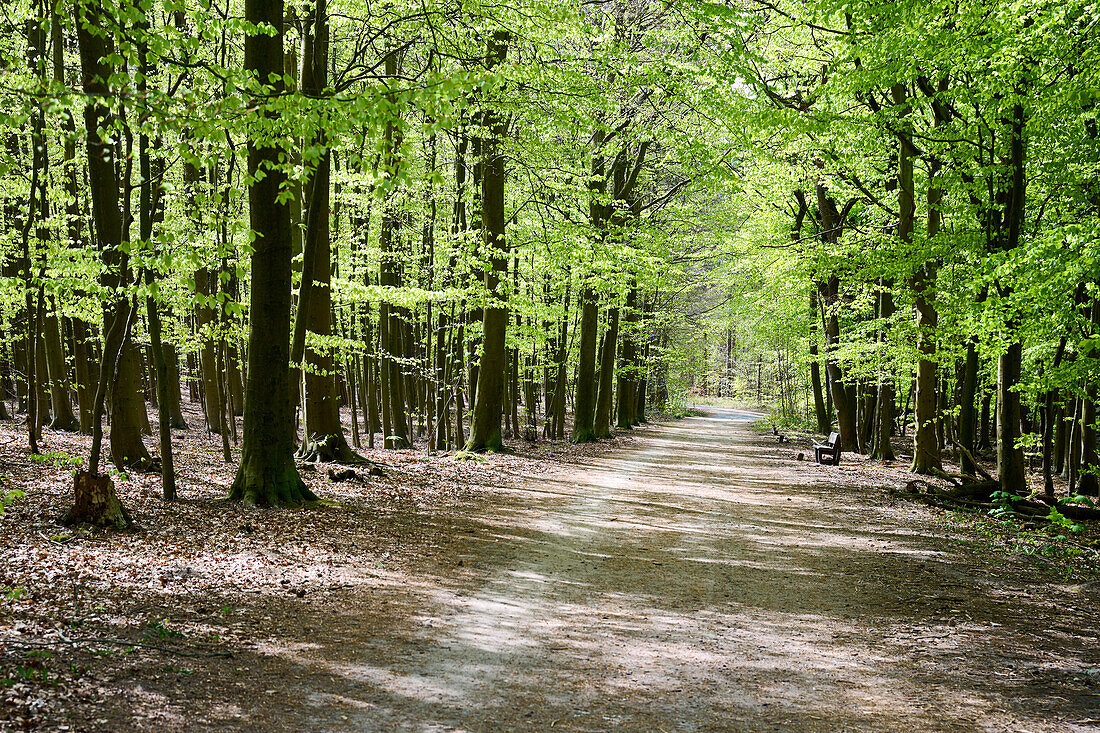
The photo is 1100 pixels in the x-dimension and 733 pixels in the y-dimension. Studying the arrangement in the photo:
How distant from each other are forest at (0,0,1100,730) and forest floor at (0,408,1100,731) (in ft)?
0.72

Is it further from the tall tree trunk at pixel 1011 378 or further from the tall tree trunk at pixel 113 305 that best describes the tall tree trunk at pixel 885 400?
the tall tree trunk at pixel 113 305

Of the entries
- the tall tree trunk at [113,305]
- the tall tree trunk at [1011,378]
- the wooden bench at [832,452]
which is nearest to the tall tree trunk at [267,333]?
the tall tree trunk at [113,305]

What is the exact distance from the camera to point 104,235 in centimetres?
1023

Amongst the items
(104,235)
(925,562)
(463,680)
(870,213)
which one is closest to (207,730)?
(463,680)

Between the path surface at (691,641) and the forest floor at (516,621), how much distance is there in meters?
0.03

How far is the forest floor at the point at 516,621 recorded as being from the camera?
427cm

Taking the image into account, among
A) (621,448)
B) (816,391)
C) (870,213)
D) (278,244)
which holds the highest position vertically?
(870,213)

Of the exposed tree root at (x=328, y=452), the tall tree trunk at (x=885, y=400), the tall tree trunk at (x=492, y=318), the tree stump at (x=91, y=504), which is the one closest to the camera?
the tree stump at (x=91, y=504)

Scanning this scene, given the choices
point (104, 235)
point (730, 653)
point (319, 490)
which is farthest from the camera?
point (319, 490)

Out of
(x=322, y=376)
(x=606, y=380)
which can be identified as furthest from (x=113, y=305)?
(x=606, y=380)

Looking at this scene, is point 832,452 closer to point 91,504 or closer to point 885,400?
point 885,400

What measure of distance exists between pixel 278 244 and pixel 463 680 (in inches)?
259

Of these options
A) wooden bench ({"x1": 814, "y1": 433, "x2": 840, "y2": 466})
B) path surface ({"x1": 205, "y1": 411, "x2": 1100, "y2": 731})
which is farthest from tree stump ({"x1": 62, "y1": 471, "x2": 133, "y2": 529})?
wooden bench ({"x1": 814, "y1": 433, "x2": 840, "y2": 466})

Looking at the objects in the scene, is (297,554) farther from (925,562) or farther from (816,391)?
(816,391)
